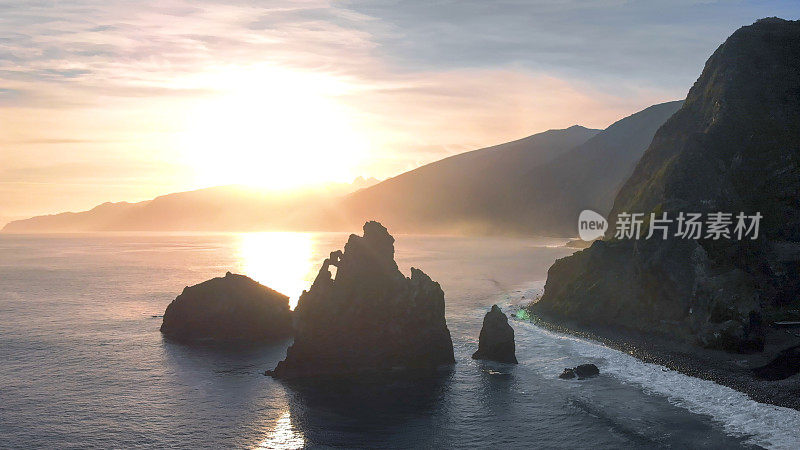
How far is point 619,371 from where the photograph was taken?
52.8m

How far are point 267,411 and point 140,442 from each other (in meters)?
8.70

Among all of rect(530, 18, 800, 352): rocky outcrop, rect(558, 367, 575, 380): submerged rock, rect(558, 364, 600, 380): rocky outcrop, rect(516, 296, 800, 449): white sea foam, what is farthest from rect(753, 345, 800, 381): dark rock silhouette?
rect(558, 367, 575, 380): submerged rock

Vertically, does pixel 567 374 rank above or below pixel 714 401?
above

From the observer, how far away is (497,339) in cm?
5753

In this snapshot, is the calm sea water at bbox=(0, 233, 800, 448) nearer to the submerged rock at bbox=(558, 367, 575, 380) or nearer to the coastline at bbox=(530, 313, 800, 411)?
the submerged rock at bbox=(558, 367, 575, 380)

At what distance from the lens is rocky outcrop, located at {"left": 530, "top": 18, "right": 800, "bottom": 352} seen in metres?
63.4

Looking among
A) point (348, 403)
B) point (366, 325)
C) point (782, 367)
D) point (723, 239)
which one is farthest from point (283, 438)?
point (723, 239)

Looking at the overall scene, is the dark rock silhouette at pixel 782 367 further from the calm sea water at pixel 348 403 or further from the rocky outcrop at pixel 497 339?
the rocky outcrop at pixel 497 339

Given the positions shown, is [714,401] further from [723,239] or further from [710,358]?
[723,239]

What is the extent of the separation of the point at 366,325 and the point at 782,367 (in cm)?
3584

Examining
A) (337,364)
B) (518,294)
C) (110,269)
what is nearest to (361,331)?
→ (337,364)

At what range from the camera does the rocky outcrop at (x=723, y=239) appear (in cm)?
6344

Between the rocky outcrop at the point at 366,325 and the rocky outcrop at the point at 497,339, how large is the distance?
392 cm

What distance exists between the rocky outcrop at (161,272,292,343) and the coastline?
3423 centimetres
